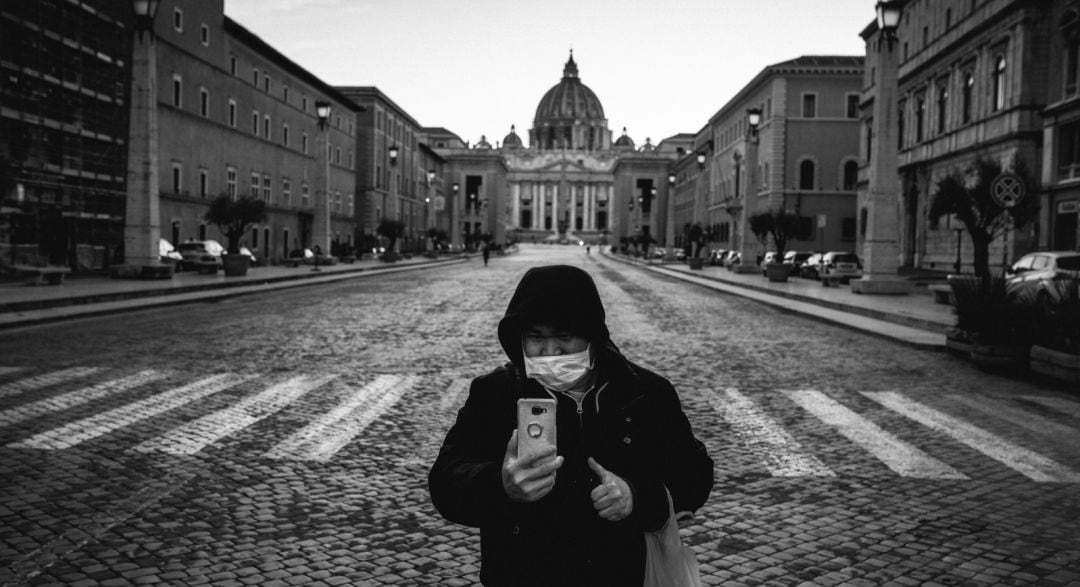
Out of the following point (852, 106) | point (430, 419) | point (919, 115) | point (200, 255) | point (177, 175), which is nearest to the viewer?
point (430, 419)

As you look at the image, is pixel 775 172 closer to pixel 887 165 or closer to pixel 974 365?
pixel 887 165

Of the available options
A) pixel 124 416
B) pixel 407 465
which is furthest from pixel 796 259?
pixel 407 465

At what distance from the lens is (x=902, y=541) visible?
5.29 m

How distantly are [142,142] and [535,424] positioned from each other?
29.8m

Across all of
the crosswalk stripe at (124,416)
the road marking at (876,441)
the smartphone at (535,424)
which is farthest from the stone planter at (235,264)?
the smartphone at (535,424)

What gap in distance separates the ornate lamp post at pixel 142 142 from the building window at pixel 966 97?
3425 centimetres

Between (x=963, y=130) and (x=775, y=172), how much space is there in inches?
1132

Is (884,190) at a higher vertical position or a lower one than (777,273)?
higher

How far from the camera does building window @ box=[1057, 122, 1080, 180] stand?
34.6 m

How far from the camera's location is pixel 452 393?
1023cm

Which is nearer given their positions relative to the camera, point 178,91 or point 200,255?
point 200,255

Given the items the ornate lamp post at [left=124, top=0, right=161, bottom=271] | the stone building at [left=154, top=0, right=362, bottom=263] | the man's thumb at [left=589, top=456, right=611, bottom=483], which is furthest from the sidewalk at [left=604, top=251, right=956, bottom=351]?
the stone building at [left=154, top=0, right=362, bottom=263]

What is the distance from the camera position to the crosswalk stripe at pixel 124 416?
24.7ft

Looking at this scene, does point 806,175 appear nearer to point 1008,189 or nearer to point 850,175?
point 850,175
